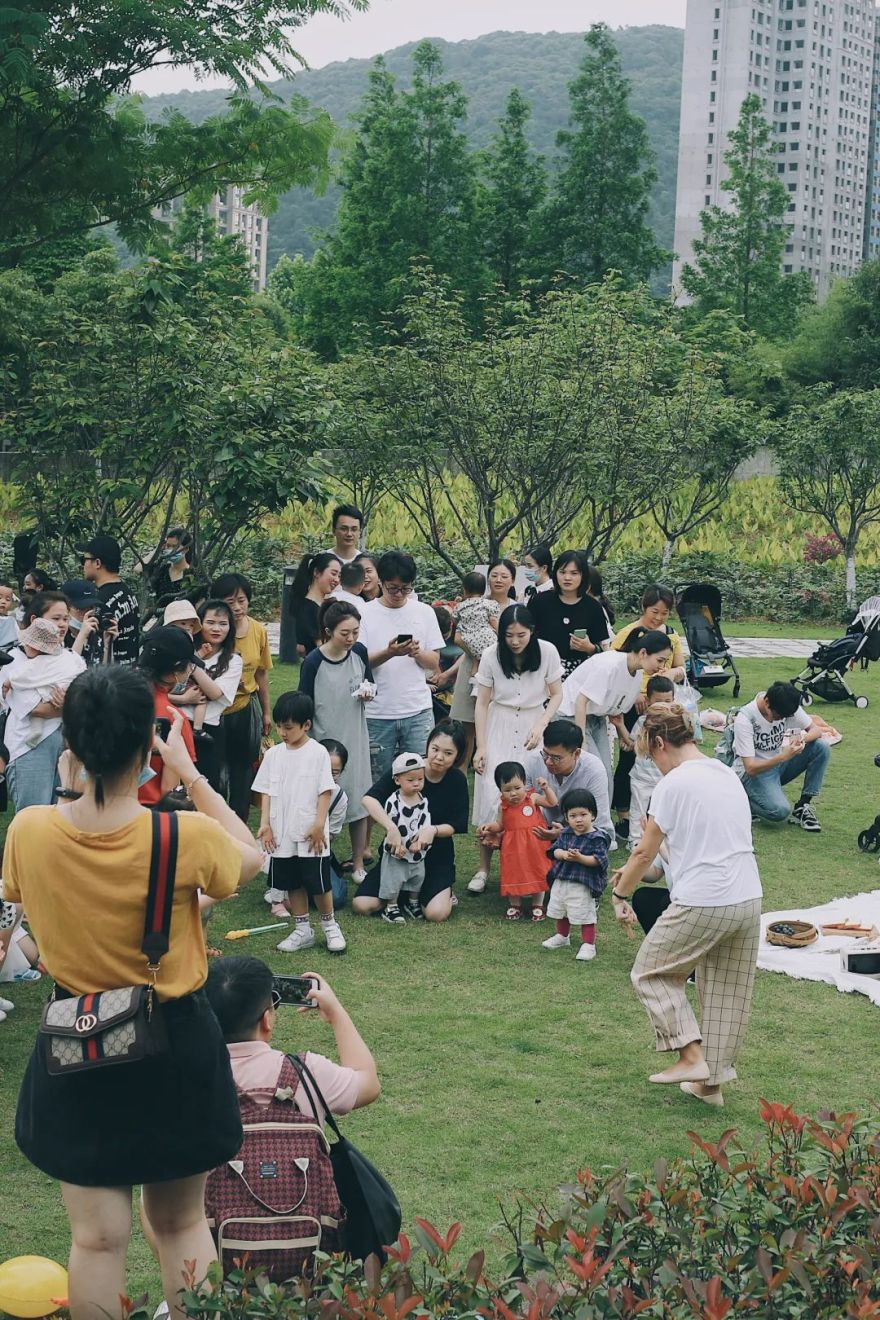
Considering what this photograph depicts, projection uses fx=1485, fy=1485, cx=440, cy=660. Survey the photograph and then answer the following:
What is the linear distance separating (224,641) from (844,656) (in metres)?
8.46

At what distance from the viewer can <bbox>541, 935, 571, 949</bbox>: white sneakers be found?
725 cm

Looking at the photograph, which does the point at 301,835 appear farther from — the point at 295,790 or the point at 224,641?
the point at 224,641

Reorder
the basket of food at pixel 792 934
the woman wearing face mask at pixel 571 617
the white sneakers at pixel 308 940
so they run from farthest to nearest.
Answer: the woman wearing face mask at pixel 571 617 → the basket of food at pixel 792 934 → the white sneakers at pixel 308 940

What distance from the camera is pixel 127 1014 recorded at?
3012 mm

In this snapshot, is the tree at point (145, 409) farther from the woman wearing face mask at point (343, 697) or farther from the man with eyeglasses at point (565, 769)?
the man with eyeglasses at point (565, 769)

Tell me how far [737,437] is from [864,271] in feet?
81.3

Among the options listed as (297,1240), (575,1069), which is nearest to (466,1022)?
(575,1069)

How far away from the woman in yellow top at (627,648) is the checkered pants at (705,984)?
9.20ft

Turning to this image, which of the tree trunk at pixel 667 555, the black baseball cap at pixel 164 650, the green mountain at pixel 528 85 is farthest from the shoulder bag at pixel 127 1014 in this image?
the green mountain at pixel 528 85

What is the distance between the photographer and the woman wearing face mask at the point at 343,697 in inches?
312

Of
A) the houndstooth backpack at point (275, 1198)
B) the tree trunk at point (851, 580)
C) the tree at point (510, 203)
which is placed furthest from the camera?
the tree at point (510, 203)

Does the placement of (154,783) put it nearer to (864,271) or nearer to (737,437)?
(737,437)

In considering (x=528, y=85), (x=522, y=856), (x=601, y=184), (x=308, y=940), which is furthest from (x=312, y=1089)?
(x=528, y=85)

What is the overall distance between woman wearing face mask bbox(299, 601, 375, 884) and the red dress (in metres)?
0.83
